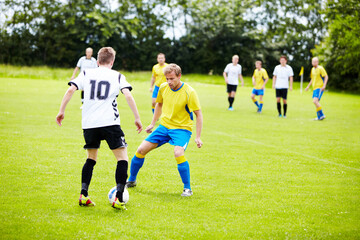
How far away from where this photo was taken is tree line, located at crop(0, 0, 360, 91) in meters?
49.8

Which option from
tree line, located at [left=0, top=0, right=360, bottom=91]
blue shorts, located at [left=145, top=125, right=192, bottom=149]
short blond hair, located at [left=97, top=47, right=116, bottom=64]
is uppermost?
tree line, located at [left=0, top=0, right=360, bottom=91]

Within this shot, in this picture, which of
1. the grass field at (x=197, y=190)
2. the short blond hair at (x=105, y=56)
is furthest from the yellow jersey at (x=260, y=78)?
the short blond hair at (x=105, y=56)

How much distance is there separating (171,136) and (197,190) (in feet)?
3.10

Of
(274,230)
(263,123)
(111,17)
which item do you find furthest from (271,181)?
(111,17)

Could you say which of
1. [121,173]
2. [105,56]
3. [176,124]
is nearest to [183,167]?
[176,124]

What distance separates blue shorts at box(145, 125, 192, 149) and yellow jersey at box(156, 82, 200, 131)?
7cm

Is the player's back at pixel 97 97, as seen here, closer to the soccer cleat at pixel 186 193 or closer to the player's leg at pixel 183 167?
the player's leg at pixel 183 167

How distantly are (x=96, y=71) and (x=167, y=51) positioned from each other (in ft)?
166

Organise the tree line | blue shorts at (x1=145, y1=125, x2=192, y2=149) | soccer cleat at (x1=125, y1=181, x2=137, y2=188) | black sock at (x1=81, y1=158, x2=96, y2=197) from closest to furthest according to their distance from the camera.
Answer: black sock at (x1=81, y1=158, x2=96, y2=197) < blue shorts at (x1=145, y1=125, x2=192, y2=149) < soccer cleat at (x1=125, y1=181, x2=137, y2=188) < the tree line

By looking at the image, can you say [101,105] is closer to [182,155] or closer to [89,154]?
[89,154]

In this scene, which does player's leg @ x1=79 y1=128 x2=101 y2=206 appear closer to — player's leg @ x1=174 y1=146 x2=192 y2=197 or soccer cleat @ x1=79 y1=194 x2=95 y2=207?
soccer cleat @ x1=79 y1=194 x2=95 y2=207

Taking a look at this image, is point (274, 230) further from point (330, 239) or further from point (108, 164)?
point (108, 164)

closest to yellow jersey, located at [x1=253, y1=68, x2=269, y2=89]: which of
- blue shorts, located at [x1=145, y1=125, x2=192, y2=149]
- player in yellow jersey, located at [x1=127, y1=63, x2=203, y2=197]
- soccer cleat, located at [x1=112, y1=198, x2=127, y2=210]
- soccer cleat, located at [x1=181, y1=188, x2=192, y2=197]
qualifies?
player in yellow jersey, located at [x1=127, y1=63, x2=203, y2=197]

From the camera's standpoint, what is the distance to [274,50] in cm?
5528
